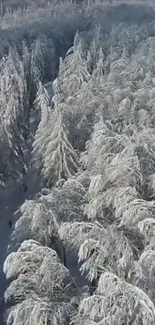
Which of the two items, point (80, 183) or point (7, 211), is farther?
point (7, 211)

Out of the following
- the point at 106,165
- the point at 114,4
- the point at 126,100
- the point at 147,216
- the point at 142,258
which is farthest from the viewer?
the point at 114,4

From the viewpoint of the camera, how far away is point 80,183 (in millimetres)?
18797

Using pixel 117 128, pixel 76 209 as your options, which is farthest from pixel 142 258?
pixel 117 128

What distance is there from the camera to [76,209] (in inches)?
684

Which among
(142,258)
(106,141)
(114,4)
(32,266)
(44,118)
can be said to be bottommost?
(142,258)

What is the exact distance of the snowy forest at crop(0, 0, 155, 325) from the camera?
43.3ft

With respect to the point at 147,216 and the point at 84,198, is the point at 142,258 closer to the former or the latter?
the point at 147,216

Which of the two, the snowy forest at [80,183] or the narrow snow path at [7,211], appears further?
the narrow snow path at [7,211]

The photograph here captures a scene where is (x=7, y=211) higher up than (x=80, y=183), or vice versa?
(x=80, y=183)

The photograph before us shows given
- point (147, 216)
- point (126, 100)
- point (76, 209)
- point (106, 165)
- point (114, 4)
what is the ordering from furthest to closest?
point (114, 4), point (126, 100), point (106, 165), point (76, 209), point (147, 216)

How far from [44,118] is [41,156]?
1861mm

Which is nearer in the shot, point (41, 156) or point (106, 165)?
point (106, 165)

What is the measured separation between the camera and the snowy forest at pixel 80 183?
13203 millimetres

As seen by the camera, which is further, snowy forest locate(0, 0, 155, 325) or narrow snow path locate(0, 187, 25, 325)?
narrow snow path locate(0, 187, 25, 325)
